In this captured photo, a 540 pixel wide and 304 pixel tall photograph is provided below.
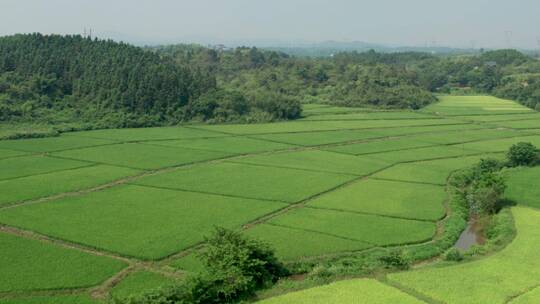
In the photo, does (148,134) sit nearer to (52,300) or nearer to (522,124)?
(52,300)

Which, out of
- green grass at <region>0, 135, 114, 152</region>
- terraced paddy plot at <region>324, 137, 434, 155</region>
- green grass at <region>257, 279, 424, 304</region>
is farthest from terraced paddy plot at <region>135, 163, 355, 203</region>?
green grass at <region>257, 279, 424, 304</region>

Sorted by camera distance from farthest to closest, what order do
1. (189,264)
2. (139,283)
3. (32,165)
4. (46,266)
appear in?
(32,165), (189,264), (46,266), (139,283)

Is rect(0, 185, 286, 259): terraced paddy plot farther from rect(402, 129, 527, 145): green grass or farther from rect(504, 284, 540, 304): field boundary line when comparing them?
rect(402, 129, 527, 145): green grass

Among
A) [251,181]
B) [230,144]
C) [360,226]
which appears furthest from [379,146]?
[360,226]

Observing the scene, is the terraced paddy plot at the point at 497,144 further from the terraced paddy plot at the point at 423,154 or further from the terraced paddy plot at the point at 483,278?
the terraced paddy plot at the point at 483,278

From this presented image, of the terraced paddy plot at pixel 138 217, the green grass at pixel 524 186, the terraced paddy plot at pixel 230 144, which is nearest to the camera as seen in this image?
the terraced paddy plot at pixel 138 217

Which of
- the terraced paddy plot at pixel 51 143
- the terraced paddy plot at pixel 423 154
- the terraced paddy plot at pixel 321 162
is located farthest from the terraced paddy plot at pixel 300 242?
the terraced paddy plot at pixel 51 143
